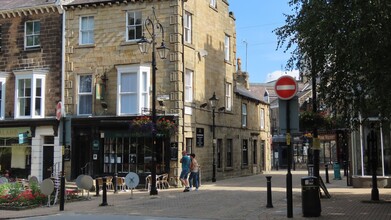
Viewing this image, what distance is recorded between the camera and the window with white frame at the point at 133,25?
25000mm

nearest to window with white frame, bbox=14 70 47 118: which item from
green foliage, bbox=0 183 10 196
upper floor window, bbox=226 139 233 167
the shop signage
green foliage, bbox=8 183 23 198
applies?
the shop signage

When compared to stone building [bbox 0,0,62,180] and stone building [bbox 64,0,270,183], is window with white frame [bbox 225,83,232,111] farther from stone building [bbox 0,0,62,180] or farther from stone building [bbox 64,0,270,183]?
stone building [bbox 0,0,62,180]

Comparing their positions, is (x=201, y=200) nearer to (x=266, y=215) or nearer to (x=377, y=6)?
(x=266, y=215)

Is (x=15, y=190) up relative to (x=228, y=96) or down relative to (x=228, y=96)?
down

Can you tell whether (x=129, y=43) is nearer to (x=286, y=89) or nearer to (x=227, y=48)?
(x=227, y=48)

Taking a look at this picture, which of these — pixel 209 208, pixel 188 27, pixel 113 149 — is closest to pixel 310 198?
pixel 209 208

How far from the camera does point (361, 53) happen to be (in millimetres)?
10758

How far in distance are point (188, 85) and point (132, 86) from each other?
10.4ft

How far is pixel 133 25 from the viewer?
25.0 meters

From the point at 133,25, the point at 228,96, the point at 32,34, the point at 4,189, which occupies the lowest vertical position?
the point at 4,189

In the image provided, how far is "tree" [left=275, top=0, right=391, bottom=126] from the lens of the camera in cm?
1054

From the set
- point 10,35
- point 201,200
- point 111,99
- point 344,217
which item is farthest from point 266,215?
point 10,35

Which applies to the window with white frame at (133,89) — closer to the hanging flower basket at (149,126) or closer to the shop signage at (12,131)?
the hanging flower basket at (149,126)

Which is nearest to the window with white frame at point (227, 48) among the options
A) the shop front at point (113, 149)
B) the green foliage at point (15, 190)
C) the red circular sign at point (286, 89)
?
the shop front at point (113, 149)
